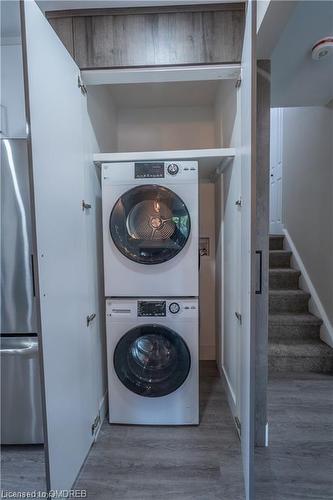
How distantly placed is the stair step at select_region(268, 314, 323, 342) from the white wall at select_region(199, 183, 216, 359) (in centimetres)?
66

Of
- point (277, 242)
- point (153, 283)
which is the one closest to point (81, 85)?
point (153, 283)

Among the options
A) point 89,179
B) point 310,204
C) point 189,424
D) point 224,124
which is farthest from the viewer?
point 310,204

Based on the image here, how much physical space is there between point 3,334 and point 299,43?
97.5 inches

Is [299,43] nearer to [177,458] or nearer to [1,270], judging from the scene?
[1,270]

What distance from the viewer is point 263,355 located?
1.59 metres

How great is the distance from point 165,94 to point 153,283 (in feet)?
5.56

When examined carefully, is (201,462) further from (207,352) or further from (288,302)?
(288,302)

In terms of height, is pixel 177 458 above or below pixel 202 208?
below

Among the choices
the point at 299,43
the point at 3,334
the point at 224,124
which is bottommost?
the point at 3,334

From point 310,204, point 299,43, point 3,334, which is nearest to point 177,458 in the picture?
point 3,334

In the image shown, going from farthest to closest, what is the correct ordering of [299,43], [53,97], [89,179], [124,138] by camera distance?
1. [124,138]
2. [89,179]
3. [299,43]
4. [53,97]

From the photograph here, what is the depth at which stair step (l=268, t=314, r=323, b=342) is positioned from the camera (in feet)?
8.95

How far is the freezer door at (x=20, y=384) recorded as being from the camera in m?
Answer: 1.59

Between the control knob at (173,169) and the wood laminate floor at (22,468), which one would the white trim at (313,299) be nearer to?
the control knob at (173,169)
